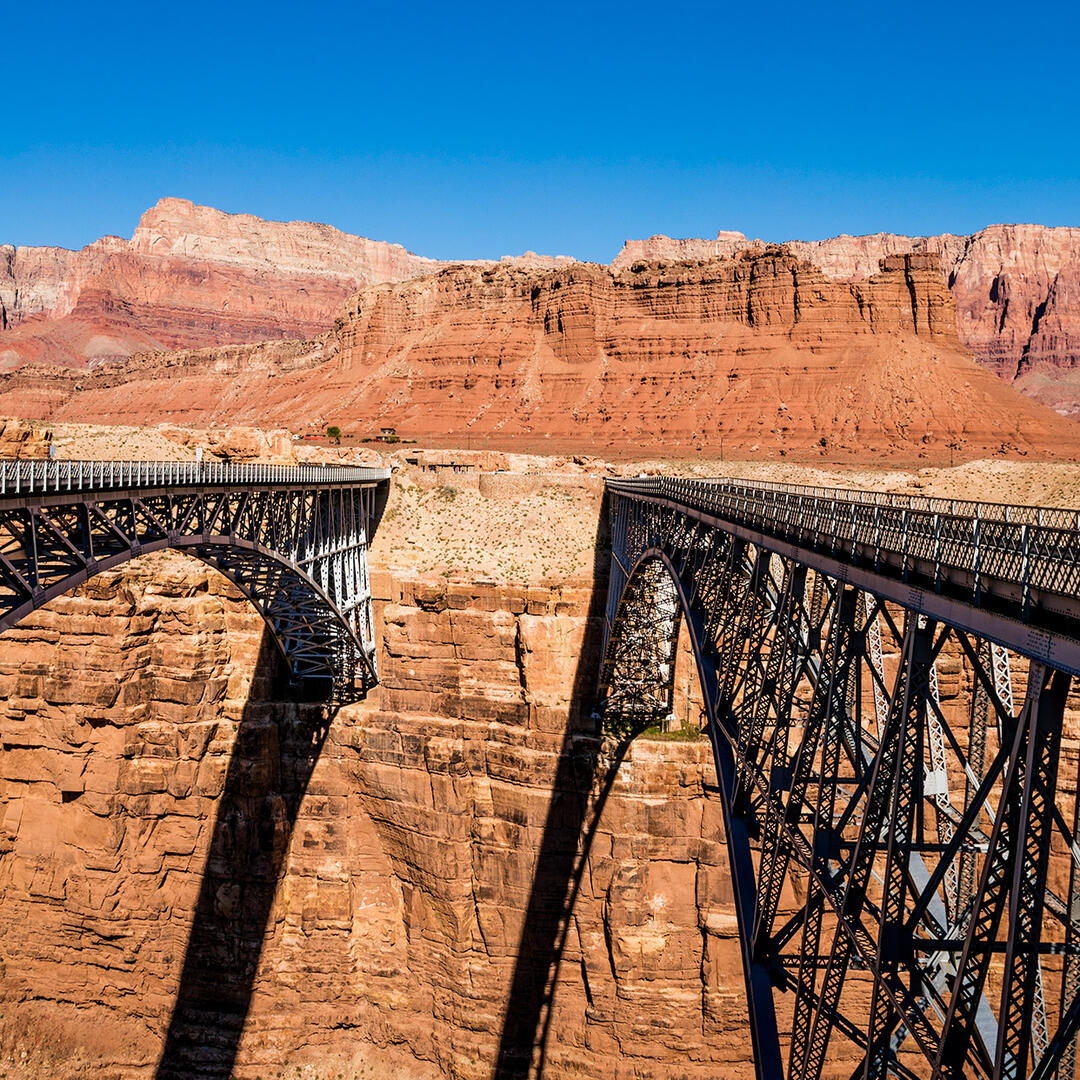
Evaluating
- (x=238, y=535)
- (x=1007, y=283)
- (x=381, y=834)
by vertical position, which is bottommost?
(x=381, y=834)

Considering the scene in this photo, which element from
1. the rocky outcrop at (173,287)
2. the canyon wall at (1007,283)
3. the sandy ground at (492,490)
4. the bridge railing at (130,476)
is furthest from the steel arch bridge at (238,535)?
the rocky outcrop at (173,287)

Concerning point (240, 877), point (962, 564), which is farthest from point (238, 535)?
point (962, 564)

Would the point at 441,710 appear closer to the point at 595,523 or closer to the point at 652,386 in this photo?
the point at 595,523

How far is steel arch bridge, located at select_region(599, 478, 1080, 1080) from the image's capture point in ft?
20.5

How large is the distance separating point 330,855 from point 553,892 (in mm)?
9226

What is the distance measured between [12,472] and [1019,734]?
14321 mm

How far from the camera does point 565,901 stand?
30734 millimetres

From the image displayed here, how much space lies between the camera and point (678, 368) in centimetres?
8112

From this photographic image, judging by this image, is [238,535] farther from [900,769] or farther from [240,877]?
[900,769]

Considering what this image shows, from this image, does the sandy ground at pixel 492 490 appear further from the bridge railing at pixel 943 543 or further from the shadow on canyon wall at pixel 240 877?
the bridge railing at pixel 943 543

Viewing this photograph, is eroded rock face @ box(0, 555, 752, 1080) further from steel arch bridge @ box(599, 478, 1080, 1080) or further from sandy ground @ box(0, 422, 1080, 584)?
steel arch bridge @ box(599, 478, 1080, 1080)

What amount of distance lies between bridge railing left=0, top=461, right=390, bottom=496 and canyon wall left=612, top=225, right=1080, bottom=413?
12385 centimetres

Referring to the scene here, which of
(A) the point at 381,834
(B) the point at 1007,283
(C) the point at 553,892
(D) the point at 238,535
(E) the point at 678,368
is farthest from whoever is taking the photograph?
(B) the point at 1007,283

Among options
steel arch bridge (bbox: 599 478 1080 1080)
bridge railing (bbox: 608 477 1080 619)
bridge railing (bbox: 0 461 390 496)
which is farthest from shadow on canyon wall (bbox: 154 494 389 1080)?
bridge railing (bbox: 608 477 1080 619)
